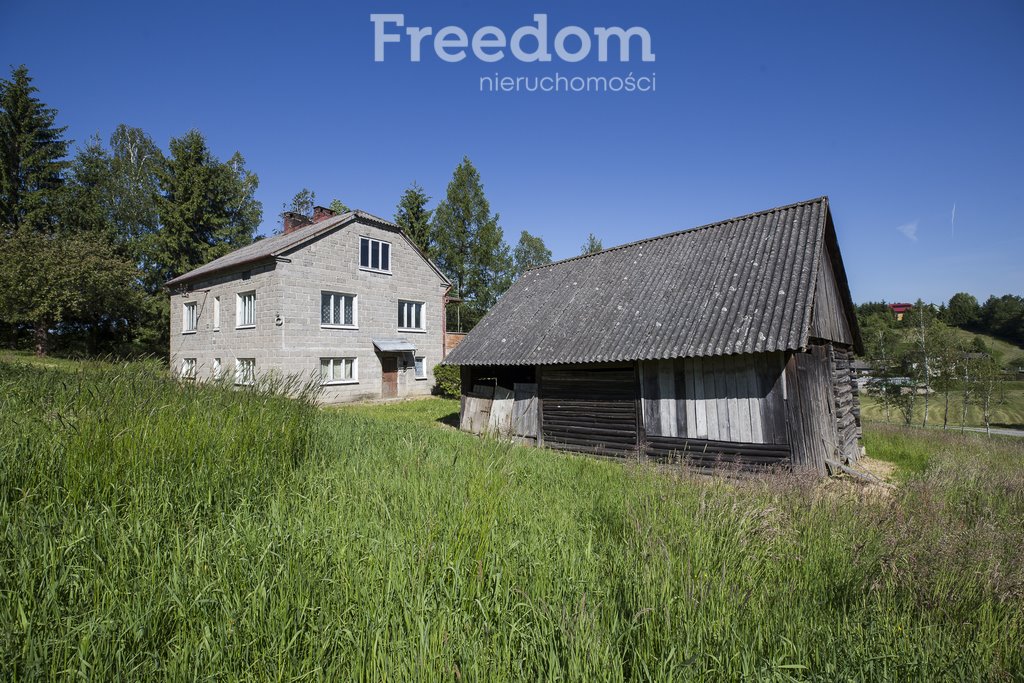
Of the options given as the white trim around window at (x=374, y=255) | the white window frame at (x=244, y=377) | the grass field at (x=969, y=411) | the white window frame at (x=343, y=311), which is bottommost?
the grass field at (x=969, y=411)

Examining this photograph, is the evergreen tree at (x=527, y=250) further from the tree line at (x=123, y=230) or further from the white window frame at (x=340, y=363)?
the white window frame at (x=340, y=363)

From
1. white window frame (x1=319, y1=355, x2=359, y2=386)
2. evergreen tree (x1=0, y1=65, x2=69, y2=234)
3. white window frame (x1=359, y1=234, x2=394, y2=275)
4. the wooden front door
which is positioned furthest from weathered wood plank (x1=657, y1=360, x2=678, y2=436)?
evergreen tree (x1=0, y1=65, x2=69, y2=234)

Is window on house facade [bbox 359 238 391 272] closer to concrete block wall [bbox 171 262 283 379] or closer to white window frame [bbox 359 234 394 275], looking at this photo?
white window frame [bbox 359 234 394 275]

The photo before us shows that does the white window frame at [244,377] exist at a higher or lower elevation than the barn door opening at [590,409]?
higher

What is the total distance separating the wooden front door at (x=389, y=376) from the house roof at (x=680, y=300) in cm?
1016

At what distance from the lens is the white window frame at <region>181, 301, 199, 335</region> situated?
2468cm

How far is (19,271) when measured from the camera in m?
23.2

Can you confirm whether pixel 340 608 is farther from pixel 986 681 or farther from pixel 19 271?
pixel 19 271

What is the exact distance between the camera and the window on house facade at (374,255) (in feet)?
75.5

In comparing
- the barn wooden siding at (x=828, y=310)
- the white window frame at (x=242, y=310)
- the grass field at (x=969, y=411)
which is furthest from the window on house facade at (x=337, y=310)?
the grass field at (x=969, y=411)

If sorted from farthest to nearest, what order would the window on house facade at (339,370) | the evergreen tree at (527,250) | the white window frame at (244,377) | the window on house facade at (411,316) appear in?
the evergreen tree at (527,250) → the window on house facade at (411,316) → the window on house facade at (339,370) → the white window frame at (244,377)

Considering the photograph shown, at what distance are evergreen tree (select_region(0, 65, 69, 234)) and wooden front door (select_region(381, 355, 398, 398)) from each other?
29.7 metres

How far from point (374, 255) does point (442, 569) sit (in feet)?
74.4

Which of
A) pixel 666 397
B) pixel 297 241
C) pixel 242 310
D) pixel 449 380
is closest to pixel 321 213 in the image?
pixel 297 241
